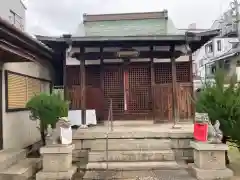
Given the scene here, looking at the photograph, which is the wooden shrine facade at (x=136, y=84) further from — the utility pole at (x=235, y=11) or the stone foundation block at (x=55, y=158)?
the utility pole at (x=235, y=11)

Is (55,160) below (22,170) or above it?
above

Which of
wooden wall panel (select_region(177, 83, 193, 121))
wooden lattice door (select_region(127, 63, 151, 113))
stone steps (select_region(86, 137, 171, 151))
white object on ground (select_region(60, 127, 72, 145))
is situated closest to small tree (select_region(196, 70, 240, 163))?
stone steps (select_region(86, 137, 171, 151))

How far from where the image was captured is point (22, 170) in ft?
21.7

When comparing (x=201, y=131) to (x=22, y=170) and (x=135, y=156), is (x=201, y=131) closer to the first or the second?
(x=135, y=156)

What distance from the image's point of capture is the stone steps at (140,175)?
6.72 m

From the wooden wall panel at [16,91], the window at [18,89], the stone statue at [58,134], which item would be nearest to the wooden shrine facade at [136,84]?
the window at [18,89]

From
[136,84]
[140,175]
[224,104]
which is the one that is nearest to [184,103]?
[136,84]

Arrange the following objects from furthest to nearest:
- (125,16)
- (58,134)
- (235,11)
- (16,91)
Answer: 1. (235,11)
2. (125,16)
3. (16,91)
4. (58,134)

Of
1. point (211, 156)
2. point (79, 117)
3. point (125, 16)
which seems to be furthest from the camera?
point (125, 16)

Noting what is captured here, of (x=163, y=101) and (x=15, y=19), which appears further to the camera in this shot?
(x=15, y=19)

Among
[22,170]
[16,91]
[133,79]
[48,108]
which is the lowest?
[22,170]

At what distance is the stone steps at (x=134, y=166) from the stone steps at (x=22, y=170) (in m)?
1.31

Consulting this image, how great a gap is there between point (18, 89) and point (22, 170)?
3566 millimetres

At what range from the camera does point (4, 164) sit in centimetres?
656
